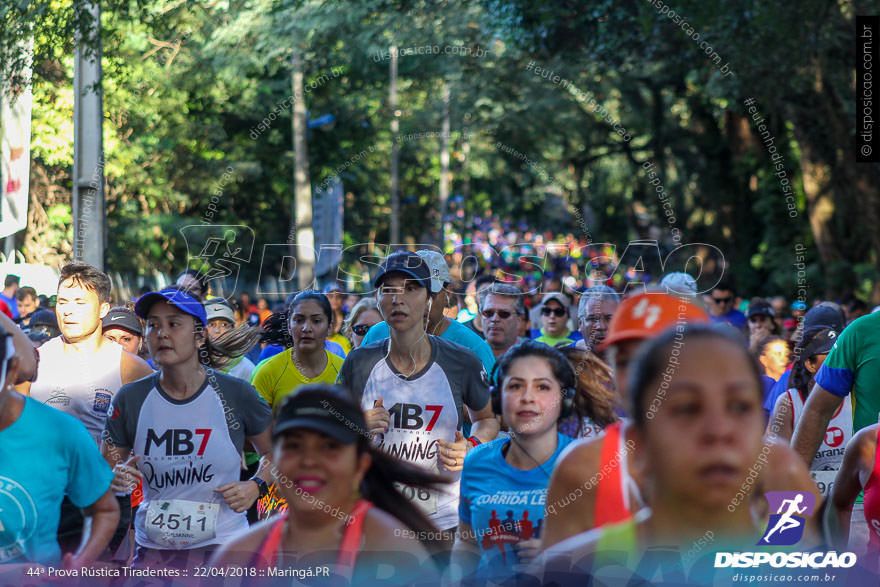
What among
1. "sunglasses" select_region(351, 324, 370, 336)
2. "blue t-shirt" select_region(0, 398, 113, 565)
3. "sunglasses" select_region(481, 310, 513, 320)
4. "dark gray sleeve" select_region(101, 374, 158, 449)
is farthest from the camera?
"sunglasses" select_region(351, 324, 370, 336)

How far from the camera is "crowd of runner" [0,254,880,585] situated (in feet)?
6.75

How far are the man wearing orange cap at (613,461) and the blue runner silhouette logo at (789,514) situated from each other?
1.27 feet

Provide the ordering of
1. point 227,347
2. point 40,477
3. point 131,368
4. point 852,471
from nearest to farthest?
point 40,477, point 852,471, point 131,368, point 227,347

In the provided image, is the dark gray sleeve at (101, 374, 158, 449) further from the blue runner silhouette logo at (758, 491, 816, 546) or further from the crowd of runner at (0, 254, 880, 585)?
the blue runner silhouette logo at (758, 491, 816, 546)

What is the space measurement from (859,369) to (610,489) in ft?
9.09

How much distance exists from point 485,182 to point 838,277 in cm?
1852

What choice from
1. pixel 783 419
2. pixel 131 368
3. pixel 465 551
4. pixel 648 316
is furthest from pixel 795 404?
pixel 648 316

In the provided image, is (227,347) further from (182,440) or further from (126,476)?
(126,476)

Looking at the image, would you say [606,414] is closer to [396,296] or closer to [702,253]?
[396,296]

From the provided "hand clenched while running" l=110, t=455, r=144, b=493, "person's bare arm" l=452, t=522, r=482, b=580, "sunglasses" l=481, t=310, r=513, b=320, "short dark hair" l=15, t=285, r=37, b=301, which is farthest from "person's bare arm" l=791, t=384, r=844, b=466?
"short dark hair" l=15, t=285, r=37, b=301

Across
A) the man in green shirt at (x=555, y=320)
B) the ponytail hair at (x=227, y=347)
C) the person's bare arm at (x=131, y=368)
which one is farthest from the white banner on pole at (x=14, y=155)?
the man in green shirt at (x=555, y=320)

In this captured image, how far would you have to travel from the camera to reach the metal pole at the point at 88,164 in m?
9.25

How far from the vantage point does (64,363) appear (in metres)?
5.71

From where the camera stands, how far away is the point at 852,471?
3.98 m
